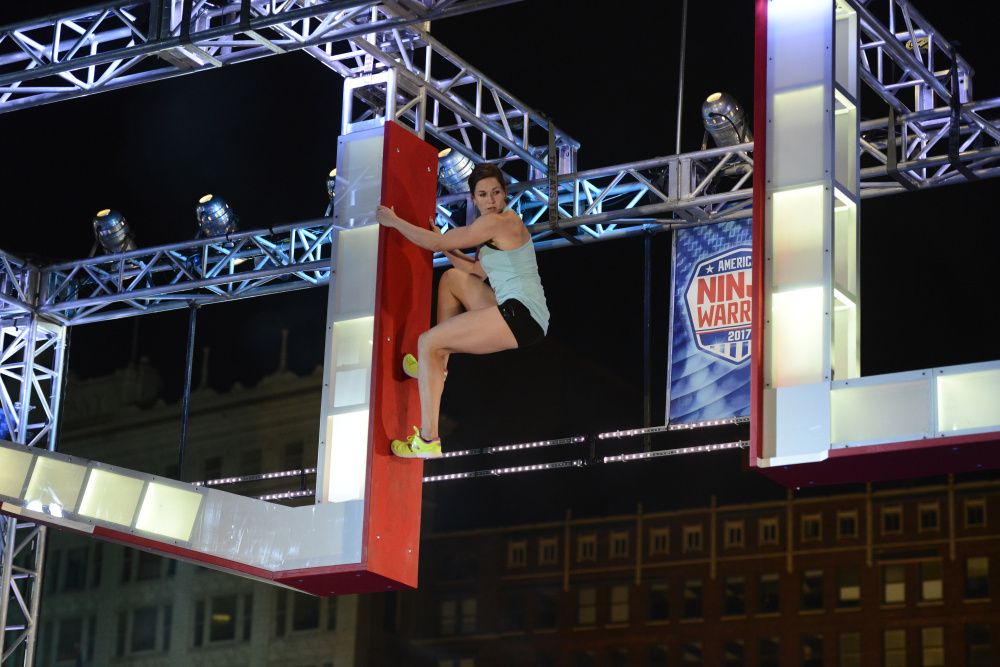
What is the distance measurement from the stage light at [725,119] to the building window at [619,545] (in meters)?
54.2

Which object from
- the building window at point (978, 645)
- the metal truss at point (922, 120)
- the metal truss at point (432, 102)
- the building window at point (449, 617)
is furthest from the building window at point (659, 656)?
the metal truss at point (922, 120)

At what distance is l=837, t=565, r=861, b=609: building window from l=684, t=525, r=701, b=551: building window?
6841 millimetres

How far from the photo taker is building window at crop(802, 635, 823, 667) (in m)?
58.6

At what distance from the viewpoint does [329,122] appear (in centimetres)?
1673

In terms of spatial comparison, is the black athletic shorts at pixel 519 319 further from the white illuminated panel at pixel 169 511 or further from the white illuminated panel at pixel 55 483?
the white illuminated panel at pixel 55 483

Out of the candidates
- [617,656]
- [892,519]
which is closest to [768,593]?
[892,519]

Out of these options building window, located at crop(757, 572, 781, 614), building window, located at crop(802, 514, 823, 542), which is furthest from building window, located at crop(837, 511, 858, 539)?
building window, located at crop(757, 572, 781, 614)

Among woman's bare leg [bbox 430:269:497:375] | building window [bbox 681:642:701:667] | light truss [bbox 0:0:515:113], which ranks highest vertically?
light truss [bbox 0:0:515:113]

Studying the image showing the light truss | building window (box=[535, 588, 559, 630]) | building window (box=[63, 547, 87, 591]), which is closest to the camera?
the light truss

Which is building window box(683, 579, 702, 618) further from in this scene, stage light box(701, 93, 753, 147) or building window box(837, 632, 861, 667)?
stage light box(701, 93, 753, 147)

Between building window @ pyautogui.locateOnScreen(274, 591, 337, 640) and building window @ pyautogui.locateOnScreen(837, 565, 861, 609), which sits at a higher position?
building window @ pyautogui.locateOnScreen(837, 565, 861, 609)

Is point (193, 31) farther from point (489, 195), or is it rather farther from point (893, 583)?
point (893, 583)

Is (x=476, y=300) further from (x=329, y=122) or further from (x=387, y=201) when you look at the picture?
(x=329, y=122)

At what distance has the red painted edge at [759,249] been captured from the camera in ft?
23.8
